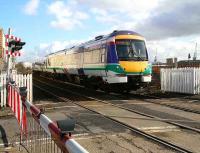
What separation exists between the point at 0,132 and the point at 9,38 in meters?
7.53

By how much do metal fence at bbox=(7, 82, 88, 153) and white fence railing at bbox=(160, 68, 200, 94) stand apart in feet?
46.6

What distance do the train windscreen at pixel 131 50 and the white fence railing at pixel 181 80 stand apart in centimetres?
259

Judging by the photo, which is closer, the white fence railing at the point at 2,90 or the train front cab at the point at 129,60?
the white fence railing at the point at 2,90

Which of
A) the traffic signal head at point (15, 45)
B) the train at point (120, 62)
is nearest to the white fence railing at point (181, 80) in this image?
the train at point (120, 62)

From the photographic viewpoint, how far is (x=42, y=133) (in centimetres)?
721

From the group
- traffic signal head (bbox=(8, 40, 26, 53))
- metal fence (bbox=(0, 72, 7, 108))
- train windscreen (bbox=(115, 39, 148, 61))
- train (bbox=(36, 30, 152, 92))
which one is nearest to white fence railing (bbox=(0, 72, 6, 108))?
metal fence (bbox=(0, 72, 7, 108))

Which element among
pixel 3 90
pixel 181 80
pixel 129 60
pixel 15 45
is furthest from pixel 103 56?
pixel 3 90

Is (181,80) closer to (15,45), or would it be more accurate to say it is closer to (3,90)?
(15,45)

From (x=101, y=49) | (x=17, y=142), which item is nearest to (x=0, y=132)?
(x=17, y=142)

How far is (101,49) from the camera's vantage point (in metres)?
23.8

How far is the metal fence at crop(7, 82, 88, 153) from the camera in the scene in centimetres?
462

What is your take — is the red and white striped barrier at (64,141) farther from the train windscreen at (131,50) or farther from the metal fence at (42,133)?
the train windscreen at (131,50)

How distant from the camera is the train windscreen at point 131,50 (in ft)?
73.1

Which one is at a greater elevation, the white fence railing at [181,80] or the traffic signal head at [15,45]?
the traffic signal head at [15,45]
